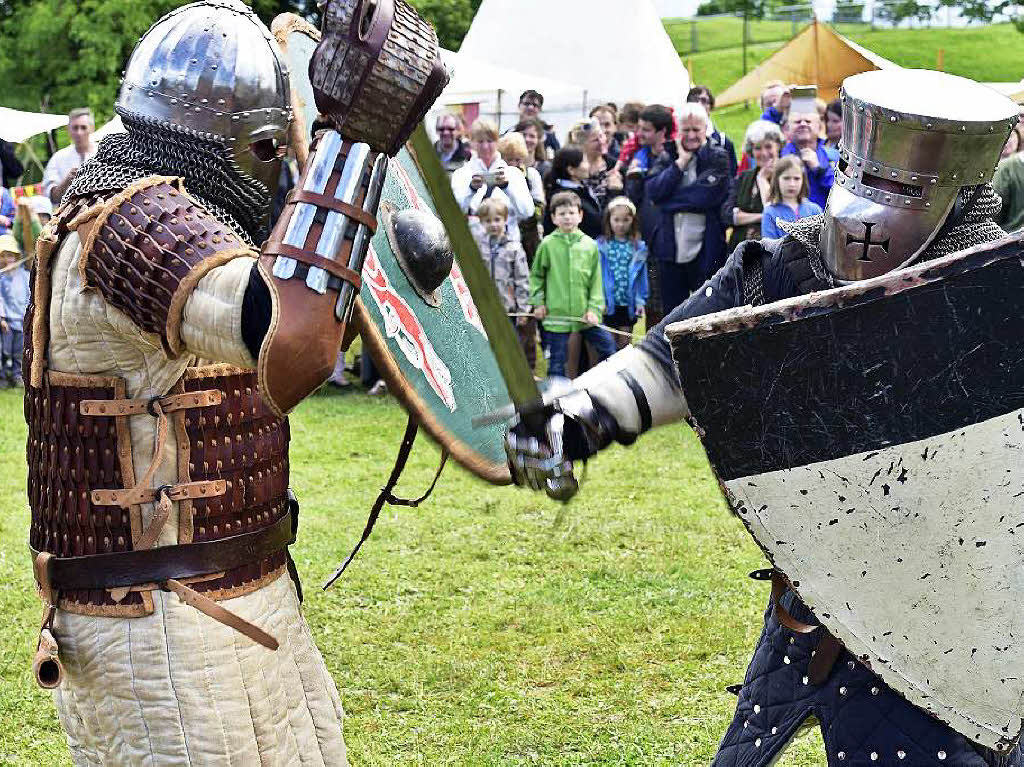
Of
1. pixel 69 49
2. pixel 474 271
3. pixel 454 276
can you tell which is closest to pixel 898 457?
pixel 474 271

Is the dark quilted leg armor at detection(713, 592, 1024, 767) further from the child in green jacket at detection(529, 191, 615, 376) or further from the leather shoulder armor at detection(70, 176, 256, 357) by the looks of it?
the child in green jacket at detection(529, 191, 615, 376)

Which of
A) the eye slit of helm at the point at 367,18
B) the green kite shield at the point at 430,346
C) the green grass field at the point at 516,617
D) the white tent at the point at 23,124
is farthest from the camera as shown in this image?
the white tent at the point at 23,124

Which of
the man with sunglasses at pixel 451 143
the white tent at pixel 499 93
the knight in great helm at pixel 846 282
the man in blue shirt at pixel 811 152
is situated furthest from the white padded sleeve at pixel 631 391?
the white tent at pixel 499 93

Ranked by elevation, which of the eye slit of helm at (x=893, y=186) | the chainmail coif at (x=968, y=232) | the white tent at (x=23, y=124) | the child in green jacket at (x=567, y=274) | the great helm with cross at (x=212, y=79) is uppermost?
the great helm with cross at (x=212, y=79)

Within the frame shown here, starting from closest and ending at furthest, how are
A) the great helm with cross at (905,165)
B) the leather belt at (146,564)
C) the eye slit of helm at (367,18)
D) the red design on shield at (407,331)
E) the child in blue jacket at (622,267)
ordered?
the eye slit of helm at (367,18), the great helm with cross at (905,165), the leather belt at (146,564), the red design on shield at (407,331), the child in blue jacket at (622,267)

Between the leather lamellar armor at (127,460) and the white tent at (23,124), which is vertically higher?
the leather lamellar armor at (127,460)

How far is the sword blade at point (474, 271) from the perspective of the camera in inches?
89.4

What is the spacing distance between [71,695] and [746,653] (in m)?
2.76

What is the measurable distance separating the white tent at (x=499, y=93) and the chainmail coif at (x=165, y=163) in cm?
807

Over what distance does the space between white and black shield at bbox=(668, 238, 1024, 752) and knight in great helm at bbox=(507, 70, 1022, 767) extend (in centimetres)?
8

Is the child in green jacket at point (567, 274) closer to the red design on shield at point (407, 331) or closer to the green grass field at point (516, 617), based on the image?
the green grass field at point (516, 617)

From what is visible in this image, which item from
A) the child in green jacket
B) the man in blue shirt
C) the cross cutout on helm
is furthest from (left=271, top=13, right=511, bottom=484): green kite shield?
the man in blue shirt

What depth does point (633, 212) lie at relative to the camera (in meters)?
8.82

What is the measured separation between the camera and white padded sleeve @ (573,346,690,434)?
264 cm
